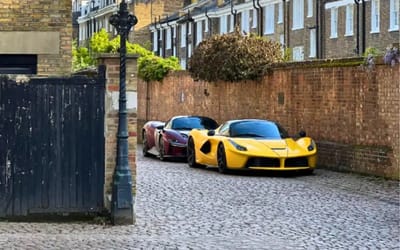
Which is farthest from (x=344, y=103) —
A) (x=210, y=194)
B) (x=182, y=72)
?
(x=182, y=72)

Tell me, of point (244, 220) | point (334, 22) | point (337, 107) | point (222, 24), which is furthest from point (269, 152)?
point (222, 24)

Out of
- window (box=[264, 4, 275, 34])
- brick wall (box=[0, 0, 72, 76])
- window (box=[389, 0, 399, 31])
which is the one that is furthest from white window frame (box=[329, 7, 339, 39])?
brick wall (box=[0, 0, 72, 76])

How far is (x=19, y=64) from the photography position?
55.8 ft

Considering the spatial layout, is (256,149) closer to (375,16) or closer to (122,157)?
(122,157)

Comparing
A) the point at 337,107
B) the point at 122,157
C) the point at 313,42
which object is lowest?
the point at 122,157

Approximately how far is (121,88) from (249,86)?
54.7 feet

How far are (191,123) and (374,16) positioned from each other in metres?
22.4

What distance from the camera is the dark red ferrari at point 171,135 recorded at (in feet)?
84.4

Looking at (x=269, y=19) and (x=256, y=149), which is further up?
(x=269, y=19)

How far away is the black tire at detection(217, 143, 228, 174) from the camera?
815 inches

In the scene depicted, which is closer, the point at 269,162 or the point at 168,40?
the point at 269,162

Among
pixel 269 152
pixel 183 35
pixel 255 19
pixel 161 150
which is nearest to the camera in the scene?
pixel 269 152

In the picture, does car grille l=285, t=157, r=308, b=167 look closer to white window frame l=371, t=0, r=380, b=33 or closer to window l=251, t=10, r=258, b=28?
white window frame l=371, t=0, r=380, b=33

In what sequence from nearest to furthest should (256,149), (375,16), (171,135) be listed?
(256,149)
(171,135)
(375,16)
